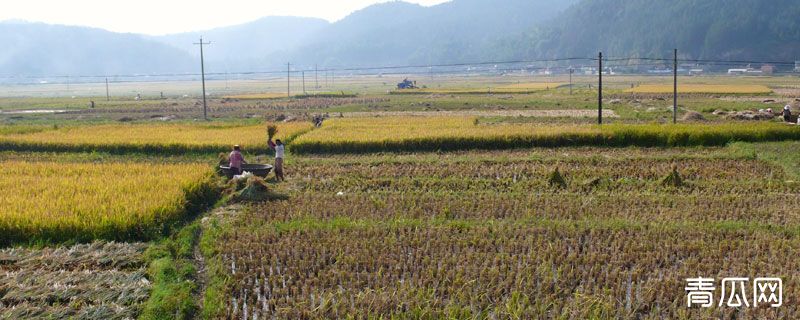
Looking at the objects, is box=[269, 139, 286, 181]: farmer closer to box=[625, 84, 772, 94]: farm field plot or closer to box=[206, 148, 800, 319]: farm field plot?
box=[206, 148, 800, 319]: farm field plot

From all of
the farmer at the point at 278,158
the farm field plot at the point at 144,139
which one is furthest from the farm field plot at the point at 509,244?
the farm field plot at the point at 144,139

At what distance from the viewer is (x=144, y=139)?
20422 millimetres

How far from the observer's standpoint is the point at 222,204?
12633 millimetres

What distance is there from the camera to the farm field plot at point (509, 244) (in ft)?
24.1

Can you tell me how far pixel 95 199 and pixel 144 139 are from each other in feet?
31.8

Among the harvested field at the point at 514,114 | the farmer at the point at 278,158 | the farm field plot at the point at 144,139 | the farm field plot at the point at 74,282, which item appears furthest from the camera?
the harvested field at the point at 514,114

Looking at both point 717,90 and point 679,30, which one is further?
point 679,30

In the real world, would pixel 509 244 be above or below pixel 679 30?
below

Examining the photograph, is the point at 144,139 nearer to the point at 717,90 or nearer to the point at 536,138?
→ the point at 536,138

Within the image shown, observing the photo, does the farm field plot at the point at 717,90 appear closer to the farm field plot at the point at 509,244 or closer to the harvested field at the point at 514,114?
the harvested field at the point at 514,114

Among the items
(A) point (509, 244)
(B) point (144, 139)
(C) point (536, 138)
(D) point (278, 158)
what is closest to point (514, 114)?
(C) point (536, 138)

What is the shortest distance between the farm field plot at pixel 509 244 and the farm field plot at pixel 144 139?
5.46 m

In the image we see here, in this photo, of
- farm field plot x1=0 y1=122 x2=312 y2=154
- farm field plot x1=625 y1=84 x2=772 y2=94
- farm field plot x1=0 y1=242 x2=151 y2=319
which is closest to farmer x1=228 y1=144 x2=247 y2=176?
farm field plot x1=0 y1=122 x2=312 y2=154

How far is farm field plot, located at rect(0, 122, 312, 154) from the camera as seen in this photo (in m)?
19.5
